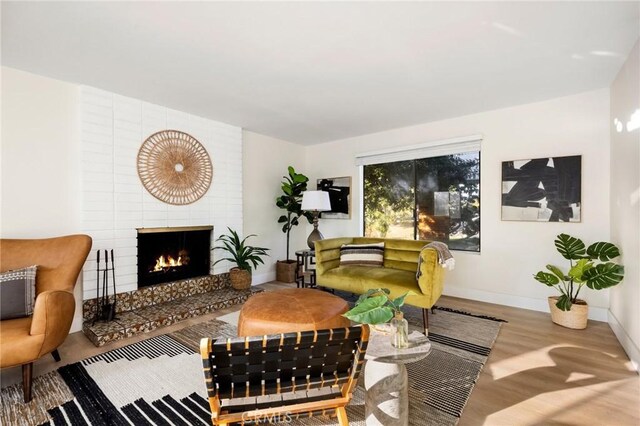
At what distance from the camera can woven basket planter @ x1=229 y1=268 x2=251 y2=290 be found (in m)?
4.02

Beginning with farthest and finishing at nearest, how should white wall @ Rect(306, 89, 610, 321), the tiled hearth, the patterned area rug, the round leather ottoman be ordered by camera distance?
white wall @ Rect(306, 89, 610, 321) < the tiled hearth < the round leather ottoman < the patterned area rug

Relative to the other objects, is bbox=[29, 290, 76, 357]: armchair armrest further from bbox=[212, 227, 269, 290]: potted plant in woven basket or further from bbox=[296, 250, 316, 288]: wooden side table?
bbox=[296, 250, 316, 288]: wooden side table

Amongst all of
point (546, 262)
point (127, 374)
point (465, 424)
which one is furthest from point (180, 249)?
point (546, 262)

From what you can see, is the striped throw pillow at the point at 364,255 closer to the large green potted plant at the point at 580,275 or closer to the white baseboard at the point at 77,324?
the large green potted plant at the point at 580,275

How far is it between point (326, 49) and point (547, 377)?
9.60 ft

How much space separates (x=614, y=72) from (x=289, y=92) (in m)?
3.08

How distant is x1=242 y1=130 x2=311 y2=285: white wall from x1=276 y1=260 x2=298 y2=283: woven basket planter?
15 cm

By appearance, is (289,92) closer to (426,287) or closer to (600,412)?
(426,287)

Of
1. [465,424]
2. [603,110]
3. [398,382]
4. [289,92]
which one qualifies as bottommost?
[465,424]

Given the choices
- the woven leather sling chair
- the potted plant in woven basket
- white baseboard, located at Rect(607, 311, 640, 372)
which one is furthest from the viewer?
the potted plant in woven basket

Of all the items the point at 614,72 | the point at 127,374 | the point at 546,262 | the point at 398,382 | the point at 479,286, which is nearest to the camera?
the point at 398,382

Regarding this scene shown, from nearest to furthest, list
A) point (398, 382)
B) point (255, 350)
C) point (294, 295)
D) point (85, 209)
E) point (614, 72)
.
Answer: point (255, 350) → point (398, 382) → point (294, 295) → point (614, 72) → point (85, 209)

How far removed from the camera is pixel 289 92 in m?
3.07

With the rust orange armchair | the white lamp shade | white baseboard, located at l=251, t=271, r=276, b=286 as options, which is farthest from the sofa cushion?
the white lamp shade
